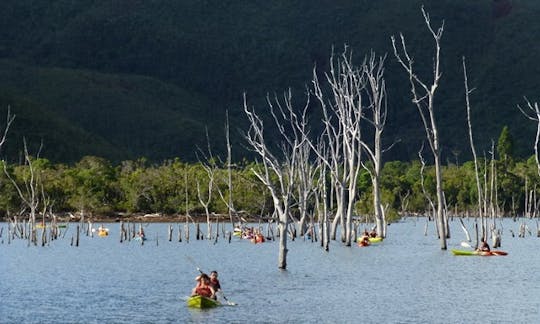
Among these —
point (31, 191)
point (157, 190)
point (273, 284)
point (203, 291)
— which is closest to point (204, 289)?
point (203, 291)

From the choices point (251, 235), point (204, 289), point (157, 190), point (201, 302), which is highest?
point (157, 190)

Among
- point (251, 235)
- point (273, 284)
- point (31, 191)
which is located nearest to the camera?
point (273, 284)

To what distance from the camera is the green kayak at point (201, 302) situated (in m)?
37.0

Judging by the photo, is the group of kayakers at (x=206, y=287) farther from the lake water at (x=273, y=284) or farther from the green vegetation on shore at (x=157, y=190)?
the green vegetation on shore at (x=157, y=190)

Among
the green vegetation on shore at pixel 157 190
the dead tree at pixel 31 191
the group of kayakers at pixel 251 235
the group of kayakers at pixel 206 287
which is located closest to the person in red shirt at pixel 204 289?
the group of kayakers at pixel 206 287

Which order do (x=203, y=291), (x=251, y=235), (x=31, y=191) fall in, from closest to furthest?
(x=203, y=291) < (x=251, y=235) < (x=31, y=191)

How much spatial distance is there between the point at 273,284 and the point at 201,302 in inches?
344

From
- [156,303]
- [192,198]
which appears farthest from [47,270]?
[192,198]

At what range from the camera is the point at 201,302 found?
37062mm

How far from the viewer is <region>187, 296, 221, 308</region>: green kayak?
3703 centimetres

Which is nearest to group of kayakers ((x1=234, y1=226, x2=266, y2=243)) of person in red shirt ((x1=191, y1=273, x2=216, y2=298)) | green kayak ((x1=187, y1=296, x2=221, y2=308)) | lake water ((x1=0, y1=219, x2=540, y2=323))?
lake water ((x1=0, y1=219, x2=540, y2=323))

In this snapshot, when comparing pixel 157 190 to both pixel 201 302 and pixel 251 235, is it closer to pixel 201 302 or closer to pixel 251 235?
pixel 251 235

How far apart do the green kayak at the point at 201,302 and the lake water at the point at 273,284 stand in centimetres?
32

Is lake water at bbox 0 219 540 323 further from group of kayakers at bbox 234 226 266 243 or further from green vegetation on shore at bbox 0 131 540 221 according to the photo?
green vegetation on shore at bbox 0 131 540 221
